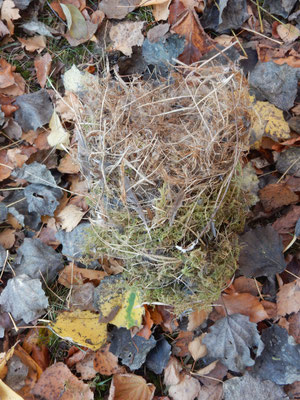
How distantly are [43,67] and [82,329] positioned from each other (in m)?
1.37

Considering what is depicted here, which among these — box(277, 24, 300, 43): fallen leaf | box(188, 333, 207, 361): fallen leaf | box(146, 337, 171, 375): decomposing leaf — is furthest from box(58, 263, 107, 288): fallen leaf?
box(277, 24, 300, 43): fallen leaf

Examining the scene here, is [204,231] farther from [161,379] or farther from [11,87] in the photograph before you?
[11,87]

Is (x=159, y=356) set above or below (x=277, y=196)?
below

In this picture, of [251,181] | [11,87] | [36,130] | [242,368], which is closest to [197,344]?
[242,368]

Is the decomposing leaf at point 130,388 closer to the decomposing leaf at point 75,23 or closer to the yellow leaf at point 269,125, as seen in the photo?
the yellow leaf at point 269,125

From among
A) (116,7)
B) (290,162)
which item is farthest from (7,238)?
(290,162)

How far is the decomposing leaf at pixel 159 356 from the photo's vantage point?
1826mm

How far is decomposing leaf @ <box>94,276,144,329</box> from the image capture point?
180cm

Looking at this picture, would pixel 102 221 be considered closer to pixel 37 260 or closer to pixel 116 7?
pixel 37 260

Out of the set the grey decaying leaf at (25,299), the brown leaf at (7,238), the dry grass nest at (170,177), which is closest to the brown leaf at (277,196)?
the dry grass nest at (170,177)

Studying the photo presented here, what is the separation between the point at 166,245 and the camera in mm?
1455

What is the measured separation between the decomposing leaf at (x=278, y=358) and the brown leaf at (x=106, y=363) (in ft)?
2.09

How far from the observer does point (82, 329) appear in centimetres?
185

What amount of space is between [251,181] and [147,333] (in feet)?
2.85
